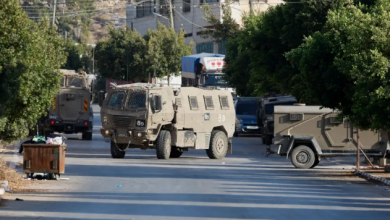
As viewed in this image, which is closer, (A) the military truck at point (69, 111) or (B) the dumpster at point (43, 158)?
(B) the dumpster at point (43, 158)

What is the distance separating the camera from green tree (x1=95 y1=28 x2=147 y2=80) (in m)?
73.9

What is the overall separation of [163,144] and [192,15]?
54.5 meters

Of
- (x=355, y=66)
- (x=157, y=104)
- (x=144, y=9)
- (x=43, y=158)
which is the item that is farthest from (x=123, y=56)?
(x=355, y=66)

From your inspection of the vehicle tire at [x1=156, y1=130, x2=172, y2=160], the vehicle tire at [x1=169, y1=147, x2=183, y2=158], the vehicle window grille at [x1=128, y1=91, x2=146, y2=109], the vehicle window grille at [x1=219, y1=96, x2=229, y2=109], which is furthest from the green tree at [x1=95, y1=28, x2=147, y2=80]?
the vehicle tire at [x1=156, y1=130, x2=172, y2=160]

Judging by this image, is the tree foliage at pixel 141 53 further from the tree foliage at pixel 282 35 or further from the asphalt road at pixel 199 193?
the asphalt road at pixel 199 193

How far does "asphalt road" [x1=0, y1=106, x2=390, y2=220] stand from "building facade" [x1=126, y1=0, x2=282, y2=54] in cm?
4612

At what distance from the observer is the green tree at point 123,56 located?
7388cm

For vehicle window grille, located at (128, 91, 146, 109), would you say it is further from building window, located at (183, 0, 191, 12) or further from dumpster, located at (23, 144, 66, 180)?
building window, located at (183, 0, 191, 12)

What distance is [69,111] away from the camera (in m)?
35.3

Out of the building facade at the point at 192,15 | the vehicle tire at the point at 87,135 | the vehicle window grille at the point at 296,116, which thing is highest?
the building facade at the point at 192,15

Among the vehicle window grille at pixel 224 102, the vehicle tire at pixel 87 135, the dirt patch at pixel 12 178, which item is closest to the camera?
the dirt patch at pixel 12 178

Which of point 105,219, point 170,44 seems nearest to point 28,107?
point 105,219

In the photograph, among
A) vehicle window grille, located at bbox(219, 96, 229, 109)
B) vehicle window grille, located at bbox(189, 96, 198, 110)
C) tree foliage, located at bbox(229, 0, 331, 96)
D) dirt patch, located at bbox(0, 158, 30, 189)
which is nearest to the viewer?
dirt patch, located at bbox(0, 158, 30, 189)

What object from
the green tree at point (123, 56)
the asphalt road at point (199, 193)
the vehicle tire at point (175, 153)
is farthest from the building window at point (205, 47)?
the asphalt road at point (199, 193)
